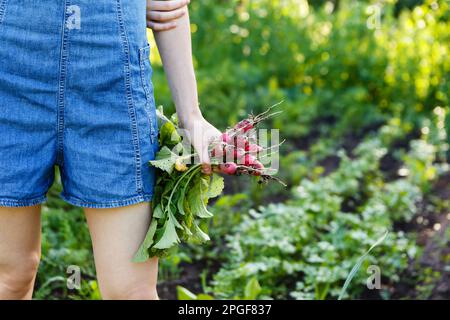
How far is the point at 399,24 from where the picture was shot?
213 inches

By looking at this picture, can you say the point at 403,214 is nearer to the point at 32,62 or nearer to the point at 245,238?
the point at 245,238

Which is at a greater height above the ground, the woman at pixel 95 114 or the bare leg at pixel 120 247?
the woman at pixel 95 114

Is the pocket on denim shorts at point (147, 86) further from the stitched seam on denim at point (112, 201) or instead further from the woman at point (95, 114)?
the stitched seam on denim at point (112, 201)

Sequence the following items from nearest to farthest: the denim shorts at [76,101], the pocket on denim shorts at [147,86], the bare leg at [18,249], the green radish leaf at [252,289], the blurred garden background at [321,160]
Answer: the denim shorts at [76,101], the pocket on denim shorts at [147,86], the bare leg at [18,249], the green radish leaf at [252,289], the blurred garden background at [321,160]

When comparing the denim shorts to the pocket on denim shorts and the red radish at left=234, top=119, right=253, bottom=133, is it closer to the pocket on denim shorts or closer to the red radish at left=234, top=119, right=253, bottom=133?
the pocket on denim shorts

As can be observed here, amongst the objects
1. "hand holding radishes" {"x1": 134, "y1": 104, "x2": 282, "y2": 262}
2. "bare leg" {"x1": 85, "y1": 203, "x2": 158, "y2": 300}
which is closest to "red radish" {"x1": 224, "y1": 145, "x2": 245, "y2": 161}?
"hand holding radishes" {"x1": 134, "y1": 104, "x2": 282, "y2": 262}

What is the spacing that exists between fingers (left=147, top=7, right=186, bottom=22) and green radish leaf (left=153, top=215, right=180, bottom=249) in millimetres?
504

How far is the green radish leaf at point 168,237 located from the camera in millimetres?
1741

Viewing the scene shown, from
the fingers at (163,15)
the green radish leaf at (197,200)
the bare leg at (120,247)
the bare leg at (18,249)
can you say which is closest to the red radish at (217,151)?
the green radish leaf at (197,200)

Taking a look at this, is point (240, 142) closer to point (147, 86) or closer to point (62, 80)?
point (147, 86)

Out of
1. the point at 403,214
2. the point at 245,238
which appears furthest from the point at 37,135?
the point at 403,214

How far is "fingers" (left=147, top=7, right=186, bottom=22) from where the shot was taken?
1.82 metres

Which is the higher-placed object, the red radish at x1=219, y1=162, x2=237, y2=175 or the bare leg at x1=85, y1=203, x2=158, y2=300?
the red radish at x1=219, y1=162, x2=237, y2=175

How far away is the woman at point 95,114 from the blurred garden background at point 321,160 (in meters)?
0.82
